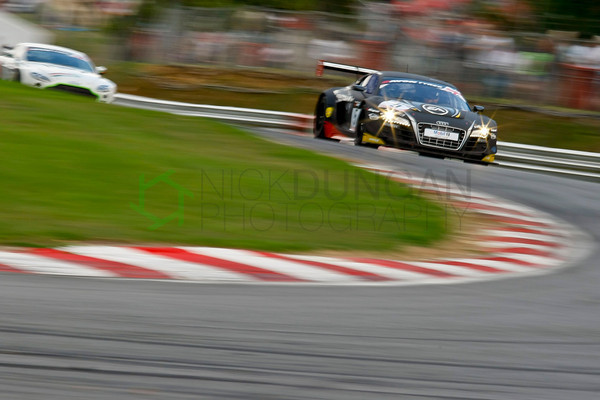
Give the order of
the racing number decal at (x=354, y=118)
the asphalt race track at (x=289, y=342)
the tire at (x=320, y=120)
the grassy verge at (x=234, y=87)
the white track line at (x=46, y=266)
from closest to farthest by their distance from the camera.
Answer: the asphalt race track at (x=289, y=342)
the white track line at (x=46, y=266)
the racing number decal at (x=354, y=118)
the tire at (x=320, y=120)
the grassy verge at (x=234, y=87)

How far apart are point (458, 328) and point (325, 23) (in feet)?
53.7

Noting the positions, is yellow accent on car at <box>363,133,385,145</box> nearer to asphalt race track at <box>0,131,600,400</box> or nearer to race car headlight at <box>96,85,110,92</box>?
race car headlight at <box>96,85,110,92</box>

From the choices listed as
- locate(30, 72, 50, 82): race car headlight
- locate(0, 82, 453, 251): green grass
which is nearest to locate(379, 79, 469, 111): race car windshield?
locate(0, 82, 453, 251): green grass

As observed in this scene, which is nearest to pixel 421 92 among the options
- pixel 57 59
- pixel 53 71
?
pixel 53 71

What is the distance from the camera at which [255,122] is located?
51.7 feet

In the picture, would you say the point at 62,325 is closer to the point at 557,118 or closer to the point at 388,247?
the point at 388,247

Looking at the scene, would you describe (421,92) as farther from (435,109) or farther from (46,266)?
(46,266)

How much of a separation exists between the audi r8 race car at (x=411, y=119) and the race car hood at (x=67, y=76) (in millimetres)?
4669

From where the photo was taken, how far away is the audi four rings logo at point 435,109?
10992 mm

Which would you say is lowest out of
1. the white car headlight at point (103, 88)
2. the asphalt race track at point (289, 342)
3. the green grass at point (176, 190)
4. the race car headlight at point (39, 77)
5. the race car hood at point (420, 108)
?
the white car headlight at point (103, 88)

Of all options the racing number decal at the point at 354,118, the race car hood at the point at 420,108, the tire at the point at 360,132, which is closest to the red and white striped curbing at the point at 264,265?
the race car hood at the point at 420,108

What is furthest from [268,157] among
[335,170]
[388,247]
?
[388,247]

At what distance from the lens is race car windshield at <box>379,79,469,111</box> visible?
11500mm

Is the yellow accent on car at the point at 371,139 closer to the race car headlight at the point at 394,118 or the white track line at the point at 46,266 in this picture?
the race car headlight at the point at 394,118
